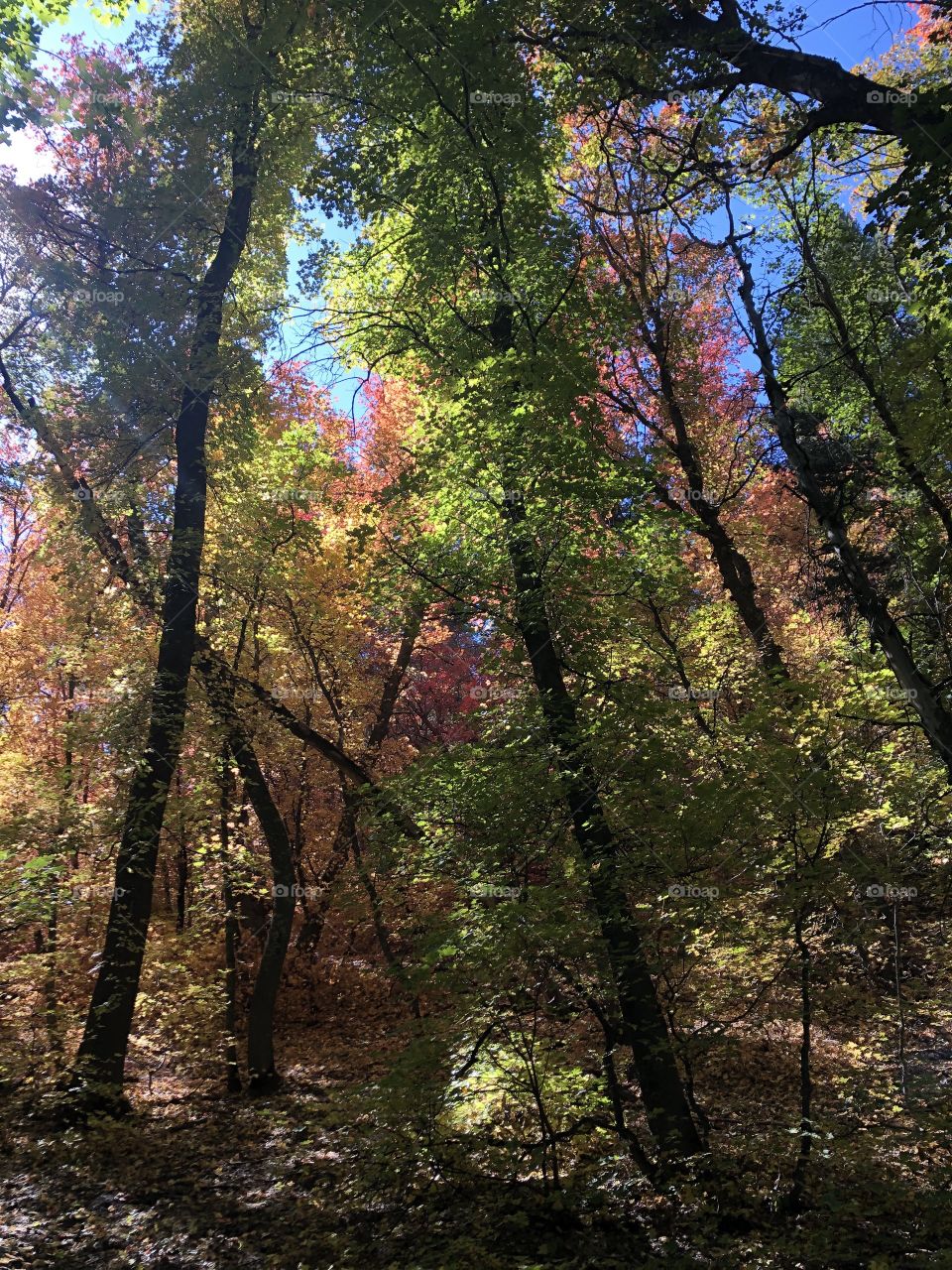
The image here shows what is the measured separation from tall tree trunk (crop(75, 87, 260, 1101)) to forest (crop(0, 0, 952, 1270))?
0.06 meters

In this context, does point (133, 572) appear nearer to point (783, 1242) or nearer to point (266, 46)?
point (266, 46)

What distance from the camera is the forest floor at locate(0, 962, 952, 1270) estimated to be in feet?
16.1

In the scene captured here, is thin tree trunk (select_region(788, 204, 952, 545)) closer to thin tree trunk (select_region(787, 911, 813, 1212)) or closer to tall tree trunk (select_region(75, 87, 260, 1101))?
thin tree trunk (select_region(787, 911, 813, 1212))

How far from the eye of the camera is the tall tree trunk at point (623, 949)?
216 inches

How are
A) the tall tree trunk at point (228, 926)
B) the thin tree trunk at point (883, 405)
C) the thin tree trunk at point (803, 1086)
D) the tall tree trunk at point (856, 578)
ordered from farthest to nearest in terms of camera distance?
1. the tall tree trunk at point (228, 926)
2. the thin tree trunk at point (883, 405)
3. the tall tree trunk at point (856, 578)
4. the thin tree trunk at point (803, 1086)

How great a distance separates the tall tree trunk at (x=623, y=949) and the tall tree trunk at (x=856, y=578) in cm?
386

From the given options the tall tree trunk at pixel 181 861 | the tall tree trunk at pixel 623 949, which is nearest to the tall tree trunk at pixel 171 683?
the tall tree trunk at pixel 181 861

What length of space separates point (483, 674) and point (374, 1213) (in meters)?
4.60

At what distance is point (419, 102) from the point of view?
24.9 feet

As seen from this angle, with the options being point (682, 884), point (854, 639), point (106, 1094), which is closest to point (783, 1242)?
point (682, 884)

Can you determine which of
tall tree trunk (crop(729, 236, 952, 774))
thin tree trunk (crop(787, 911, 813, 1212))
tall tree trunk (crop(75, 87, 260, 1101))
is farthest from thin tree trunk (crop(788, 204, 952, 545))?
tall tree trunk (crop(75, 87, 260, 1101))

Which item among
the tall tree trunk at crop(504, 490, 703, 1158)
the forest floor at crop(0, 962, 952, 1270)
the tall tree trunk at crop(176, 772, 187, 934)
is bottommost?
the forest floor at crop(0, 962, 952, 1270)

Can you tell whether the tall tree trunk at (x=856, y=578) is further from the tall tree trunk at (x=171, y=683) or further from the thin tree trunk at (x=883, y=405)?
the tall tree trunk at (x=171, y=683)

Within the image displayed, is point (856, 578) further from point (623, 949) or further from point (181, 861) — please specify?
point (181, 861)
